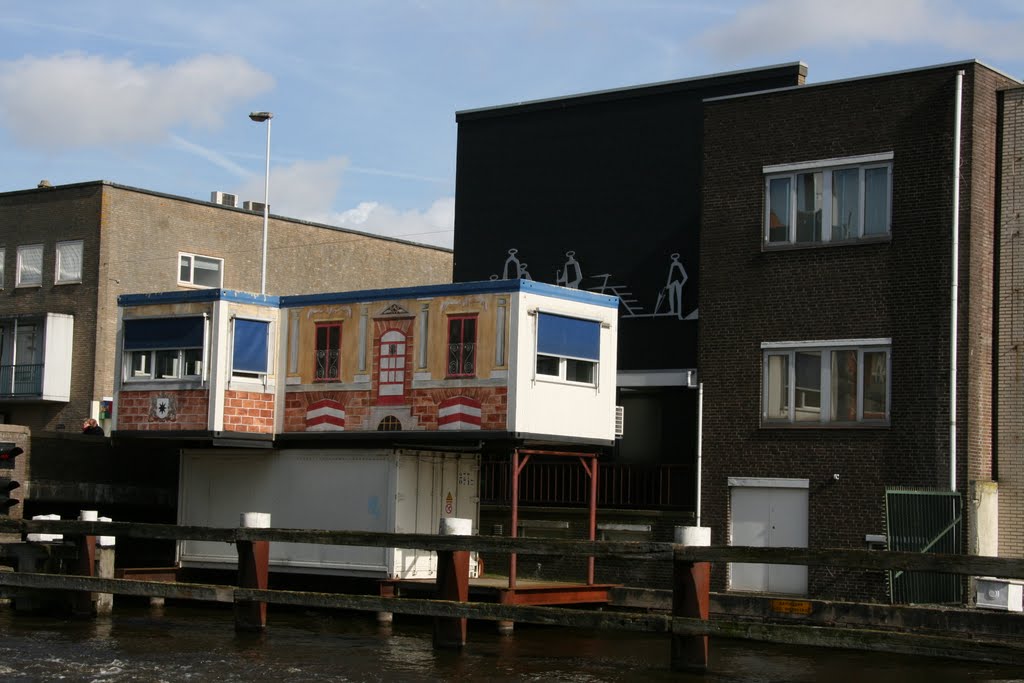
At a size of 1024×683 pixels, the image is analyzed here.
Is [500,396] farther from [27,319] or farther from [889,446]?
[27,319]

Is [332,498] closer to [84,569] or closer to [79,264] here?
[84,569]

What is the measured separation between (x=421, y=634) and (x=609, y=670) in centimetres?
A: 543

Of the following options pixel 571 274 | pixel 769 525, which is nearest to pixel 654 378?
pixel 769 525

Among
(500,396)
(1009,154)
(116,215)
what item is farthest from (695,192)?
(116,215)

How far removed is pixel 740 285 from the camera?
2878 centimetres

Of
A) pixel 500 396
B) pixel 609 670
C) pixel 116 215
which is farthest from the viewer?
pixel 116 215

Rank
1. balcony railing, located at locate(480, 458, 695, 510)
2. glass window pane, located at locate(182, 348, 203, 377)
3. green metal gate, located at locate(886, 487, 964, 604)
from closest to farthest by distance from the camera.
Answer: green metal gate, located at locate(886, 487, 964, 604)
glass window pane, located at locate(182, 348, 203, 377)
balcony railing, located at locate(480, 458, 695, 510)

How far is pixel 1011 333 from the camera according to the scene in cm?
2673

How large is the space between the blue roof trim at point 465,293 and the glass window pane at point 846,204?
4.89 m

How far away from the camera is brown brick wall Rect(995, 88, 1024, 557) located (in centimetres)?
2658

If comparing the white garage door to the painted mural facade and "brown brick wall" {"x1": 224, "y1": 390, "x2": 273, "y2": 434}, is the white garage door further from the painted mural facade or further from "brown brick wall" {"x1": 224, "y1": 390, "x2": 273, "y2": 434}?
"brown brick wall" {"x1": 224, "y1": 390, "x2": 273, "y2": 434}

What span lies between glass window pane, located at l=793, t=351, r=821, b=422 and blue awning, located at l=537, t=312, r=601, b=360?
4630 millimetres

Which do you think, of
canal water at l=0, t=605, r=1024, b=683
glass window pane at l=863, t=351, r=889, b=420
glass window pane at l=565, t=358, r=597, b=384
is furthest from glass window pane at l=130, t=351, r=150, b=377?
glass window pane at l=863, t=351, r=889, b=420

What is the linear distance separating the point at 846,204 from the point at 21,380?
29542mm
